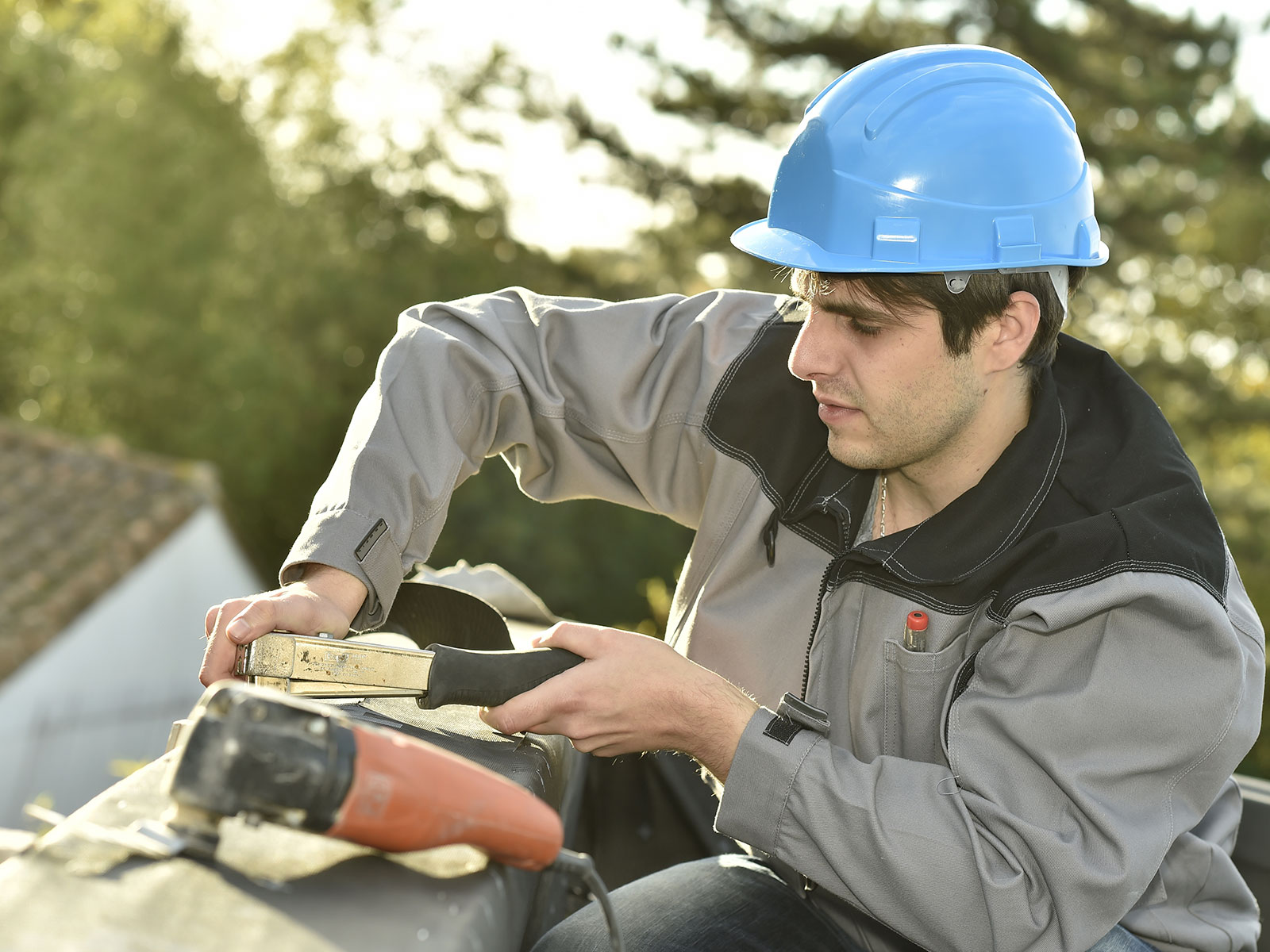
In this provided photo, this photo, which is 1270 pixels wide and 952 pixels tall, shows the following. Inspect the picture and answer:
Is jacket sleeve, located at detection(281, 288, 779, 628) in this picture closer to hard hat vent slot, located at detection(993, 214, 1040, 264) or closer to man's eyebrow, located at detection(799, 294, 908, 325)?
man's eyebrow, located at detection(799, 294, 908, 325)

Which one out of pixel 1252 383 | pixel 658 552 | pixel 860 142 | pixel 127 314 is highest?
pixel 860 142

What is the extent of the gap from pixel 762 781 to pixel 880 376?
1.84ft

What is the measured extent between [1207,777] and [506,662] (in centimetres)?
83

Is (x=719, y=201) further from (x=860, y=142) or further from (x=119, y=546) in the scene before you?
(x=860, y=142)

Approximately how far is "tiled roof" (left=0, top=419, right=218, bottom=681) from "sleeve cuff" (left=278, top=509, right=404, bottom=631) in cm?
994

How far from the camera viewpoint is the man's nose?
1.63 metres

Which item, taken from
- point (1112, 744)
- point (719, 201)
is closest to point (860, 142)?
point (1112, 744)

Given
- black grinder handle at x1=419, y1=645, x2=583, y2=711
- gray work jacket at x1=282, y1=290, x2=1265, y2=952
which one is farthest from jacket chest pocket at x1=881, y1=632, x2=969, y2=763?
black grinder handle at x1=419, y1=645, x2=583, y2=711

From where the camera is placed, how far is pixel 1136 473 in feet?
5.10

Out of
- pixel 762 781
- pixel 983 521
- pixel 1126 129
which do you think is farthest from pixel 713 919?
pixel 1126 129

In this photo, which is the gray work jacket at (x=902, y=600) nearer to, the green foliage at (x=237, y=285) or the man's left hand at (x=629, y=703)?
the man's left hand at (x=629, y=703)

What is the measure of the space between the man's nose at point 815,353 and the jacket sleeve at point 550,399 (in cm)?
24

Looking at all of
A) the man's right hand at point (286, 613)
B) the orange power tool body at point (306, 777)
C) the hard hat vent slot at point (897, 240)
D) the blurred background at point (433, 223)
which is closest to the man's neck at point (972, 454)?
the hard hat vent slot at point (897, 240)

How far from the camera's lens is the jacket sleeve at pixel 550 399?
68.0 inches
